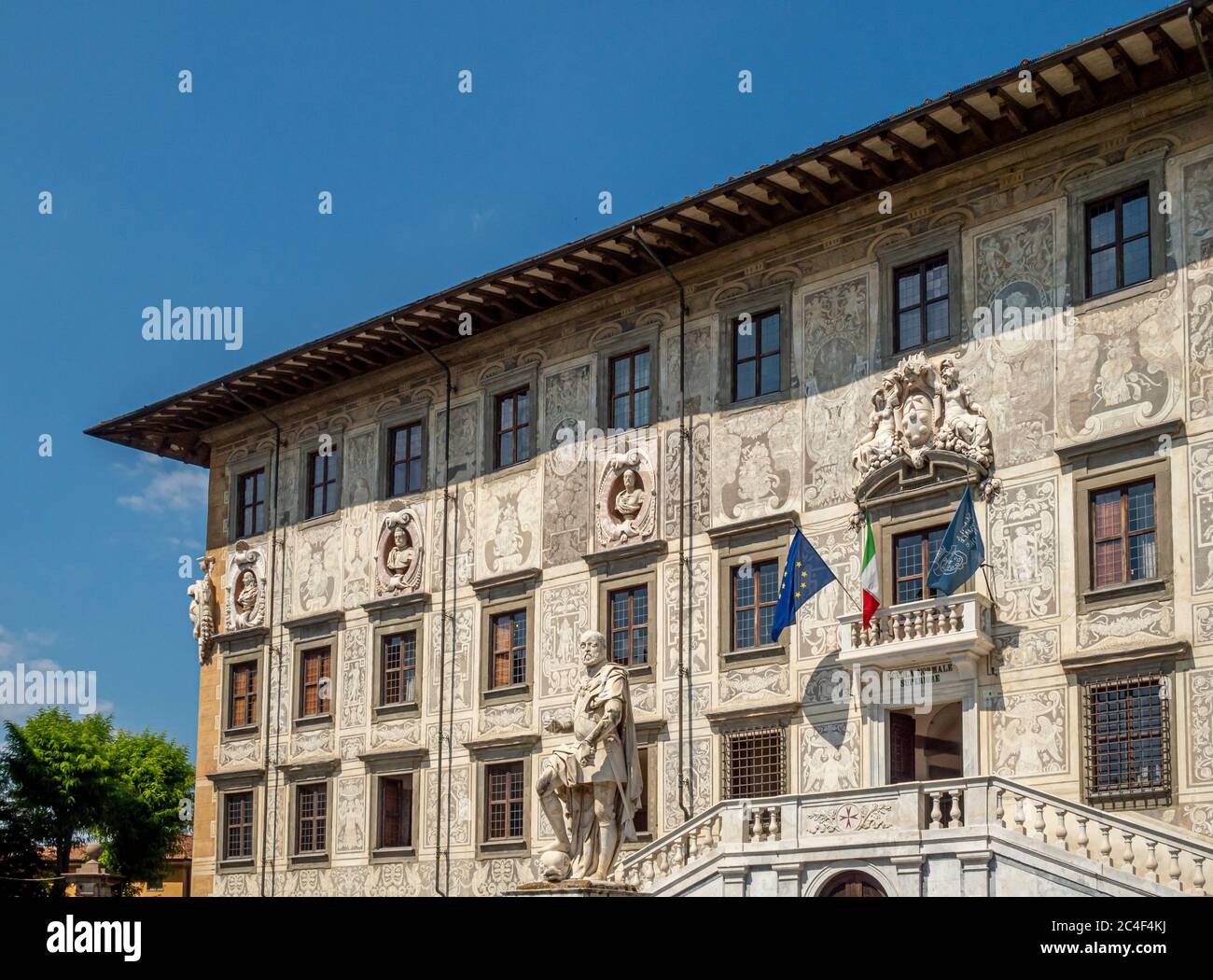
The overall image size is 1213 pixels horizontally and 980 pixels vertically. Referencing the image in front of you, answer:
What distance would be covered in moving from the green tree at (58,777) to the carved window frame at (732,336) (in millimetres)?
28471

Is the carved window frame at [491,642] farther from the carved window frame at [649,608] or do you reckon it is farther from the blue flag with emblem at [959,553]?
the blue flag with emblem at [959,553]

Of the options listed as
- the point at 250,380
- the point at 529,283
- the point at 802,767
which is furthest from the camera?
the point at 250,380

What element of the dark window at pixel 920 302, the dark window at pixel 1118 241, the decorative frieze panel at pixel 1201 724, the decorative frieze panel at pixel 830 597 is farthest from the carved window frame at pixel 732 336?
the decorative frieze panel at pixel 1201 724

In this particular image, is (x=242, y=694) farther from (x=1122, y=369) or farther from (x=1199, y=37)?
(x=1199, y=37)

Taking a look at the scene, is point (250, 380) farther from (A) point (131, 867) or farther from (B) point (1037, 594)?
(A) point (131, 867)

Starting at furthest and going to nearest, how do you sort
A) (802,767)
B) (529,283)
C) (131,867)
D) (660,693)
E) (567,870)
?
(131,867) < (529,283) < (660,693) < (802,767) < (567,870)

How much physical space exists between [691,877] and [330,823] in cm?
1130

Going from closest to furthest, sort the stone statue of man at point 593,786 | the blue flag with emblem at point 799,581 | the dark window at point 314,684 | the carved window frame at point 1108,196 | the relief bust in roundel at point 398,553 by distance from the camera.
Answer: the carved window frame at point 1108,196, the stone statue of man at point 593,786, the blue flag with emblem at point 799,581, the relief bust in roundel at point 398,553, the dark window at point 314,684

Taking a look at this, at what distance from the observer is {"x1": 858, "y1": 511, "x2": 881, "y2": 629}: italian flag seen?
80.7ft

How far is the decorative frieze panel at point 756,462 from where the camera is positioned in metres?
26.8

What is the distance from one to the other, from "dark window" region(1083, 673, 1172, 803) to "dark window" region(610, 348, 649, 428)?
9718mm

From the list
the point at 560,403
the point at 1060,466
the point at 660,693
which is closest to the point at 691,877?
the point at 660,693

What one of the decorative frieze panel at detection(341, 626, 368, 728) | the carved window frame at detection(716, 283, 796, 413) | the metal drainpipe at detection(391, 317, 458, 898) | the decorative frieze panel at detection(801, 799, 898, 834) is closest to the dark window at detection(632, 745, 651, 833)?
the metal drainpipe at detection(391, 317, 458, 898)
